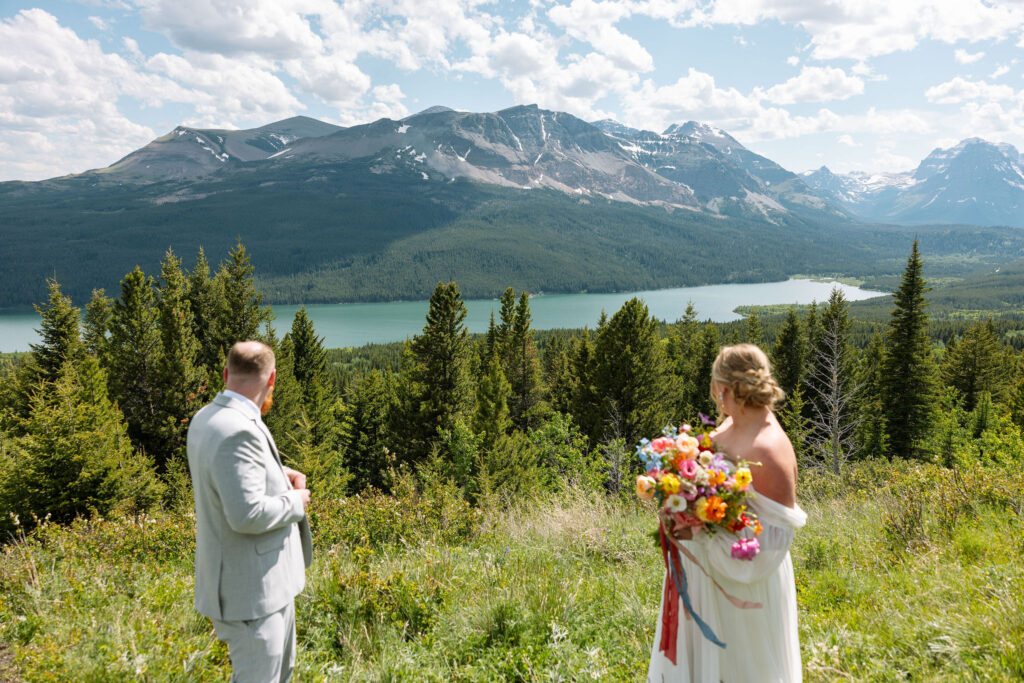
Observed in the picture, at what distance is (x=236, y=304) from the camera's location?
945 inches

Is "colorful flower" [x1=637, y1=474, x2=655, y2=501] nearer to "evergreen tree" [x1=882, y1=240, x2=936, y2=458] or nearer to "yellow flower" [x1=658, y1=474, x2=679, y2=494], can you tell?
"yellow flower" [x1=658, y1=474, x2=679, y2=494]

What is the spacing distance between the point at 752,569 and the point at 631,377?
24.1 metres

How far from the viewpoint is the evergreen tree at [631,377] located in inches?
1021

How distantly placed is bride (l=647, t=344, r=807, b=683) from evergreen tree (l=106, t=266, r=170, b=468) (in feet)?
76.9

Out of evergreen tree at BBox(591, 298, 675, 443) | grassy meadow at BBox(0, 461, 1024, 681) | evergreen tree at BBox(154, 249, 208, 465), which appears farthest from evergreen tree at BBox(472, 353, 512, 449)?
grassy meadow at BBox(0, 461, 1024, 681)

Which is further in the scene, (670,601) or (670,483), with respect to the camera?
(670,601)

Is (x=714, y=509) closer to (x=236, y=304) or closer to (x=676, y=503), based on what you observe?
(x=676, y=503)

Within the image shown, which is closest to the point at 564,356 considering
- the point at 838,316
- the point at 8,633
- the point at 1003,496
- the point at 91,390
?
the point at 838,316

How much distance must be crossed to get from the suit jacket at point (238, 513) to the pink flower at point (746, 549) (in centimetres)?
237

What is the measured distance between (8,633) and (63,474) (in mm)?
12740

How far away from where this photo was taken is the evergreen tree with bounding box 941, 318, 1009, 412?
31.8 meters

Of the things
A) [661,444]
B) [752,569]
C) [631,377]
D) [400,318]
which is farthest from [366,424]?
[400,318]

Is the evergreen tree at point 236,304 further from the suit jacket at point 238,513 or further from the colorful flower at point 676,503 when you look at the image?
the colorful flower at point 676,503

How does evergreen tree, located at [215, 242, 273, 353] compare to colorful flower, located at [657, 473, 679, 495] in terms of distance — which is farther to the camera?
evergreen tree, located at [215, 242, 273, 353]
